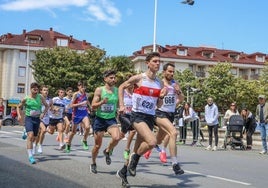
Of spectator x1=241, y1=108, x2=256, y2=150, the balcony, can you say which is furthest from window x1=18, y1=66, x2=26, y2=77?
spectator x1=241, y1=108, x2=256, y2=150

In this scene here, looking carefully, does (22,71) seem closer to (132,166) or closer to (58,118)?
(58,118)

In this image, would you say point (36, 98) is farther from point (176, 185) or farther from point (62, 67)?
point (62, 67)

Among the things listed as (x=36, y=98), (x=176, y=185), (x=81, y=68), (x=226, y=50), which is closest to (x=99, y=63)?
(x=81, y=68)

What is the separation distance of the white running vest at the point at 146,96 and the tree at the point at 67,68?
5097cm

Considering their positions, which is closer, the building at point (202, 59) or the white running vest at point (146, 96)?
the white running vest at point (146, 96)

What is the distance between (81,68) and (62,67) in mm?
2475

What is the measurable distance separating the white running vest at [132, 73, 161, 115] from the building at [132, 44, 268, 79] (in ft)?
242

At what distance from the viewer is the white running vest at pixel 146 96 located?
767 cm

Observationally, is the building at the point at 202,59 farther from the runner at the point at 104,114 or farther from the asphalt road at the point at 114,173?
the runner at the point at 104,114

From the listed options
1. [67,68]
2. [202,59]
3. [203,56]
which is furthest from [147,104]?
[203,56]

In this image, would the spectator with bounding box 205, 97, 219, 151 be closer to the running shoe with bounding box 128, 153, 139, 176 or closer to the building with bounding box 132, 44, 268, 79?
the running shoe with bounding box 128, 153, 139, 176

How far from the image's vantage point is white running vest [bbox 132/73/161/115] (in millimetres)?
7672

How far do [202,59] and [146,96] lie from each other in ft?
262

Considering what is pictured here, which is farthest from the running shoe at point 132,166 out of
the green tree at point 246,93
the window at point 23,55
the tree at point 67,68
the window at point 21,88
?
the window at point 23,55
